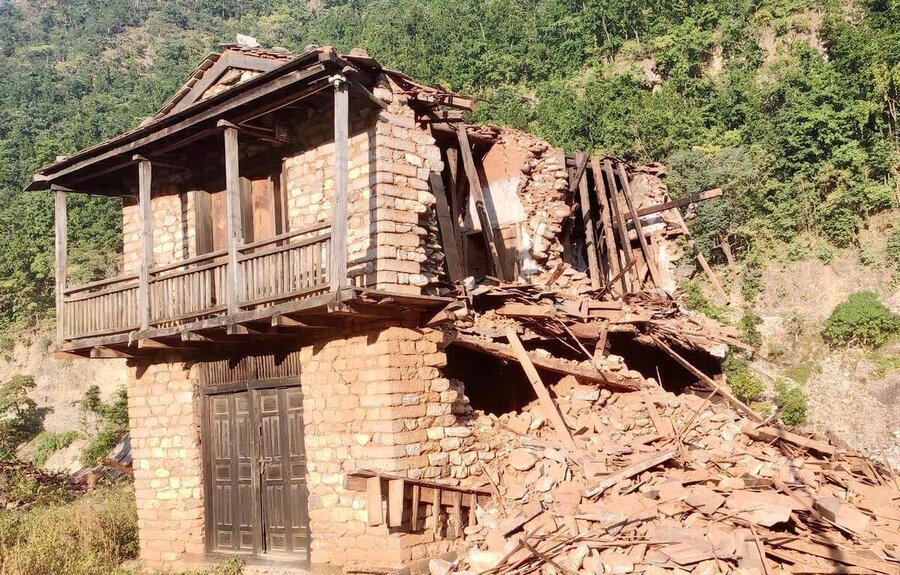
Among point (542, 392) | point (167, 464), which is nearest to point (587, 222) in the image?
point (542, 392)

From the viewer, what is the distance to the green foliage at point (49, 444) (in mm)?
26422

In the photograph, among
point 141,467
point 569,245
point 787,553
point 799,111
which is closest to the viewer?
point 787,553

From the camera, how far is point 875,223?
2384 cm

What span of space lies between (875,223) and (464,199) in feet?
56.6

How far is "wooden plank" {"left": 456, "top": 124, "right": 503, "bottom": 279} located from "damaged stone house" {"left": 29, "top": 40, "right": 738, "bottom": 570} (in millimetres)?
51

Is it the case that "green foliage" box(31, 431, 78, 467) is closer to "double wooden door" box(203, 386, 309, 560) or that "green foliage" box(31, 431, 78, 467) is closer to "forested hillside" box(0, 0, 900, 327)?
"forested hillside" box(0, 0, 900, 327)

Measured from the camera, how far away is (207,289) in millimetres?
9078

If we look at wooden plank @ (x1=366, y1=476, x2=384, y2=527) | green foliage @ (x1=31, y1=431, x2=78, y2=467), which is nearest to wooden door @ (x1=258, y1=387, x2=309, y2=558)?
wooden plank @ (x1=366, y1=476, x2=384, y2=527)

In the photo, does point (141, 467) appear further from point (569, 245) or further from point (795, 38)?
A: point (795, 38)

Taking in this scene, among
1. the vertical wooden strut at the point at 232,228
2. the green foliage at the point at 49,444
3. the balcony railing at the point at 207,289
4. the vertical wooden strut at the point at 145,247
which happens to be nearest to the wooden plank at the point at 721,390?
the balcony railing at the point at 207,289

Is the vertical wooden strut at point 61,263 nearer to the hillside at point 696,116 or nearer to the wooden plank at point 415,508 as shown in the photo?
the wooden plank at point 415,508

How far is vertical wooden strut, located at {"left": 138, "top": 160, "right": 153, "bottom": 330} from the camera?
31.3 ft

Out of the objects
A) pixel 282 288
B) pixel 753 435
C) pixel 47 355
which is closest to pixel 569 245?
pixel 753 435

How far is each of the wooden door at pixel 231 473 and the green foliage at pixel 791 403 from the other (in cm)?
1299
